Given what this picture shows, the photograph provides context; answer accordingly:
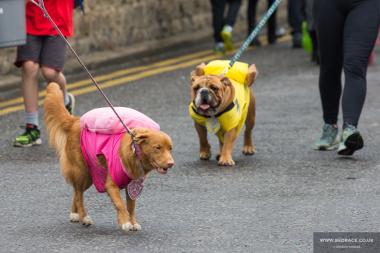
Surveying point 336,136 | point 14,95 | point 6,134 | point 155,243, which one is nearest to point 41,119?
point 6,134

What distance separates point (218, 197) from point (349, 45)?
1761 mm

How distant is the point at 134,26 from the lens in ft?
51.5

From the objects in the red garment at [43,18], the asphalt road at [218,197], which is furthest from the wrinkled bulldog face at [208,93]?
the red garment at [43,18]

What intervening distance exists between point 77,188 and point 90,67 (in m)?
7.72

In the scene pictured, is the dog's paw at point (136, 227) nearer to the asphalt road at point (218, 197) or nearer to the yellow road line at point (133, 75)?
the asphalt road at point (218, 197)

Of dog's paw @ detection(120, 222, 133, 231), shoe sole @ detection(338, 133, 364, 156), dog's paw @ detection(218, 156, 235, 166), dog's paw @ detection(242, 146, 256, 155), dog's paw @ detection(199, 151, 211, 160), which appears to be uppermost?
dog's paw @ detection(120, 222, 133, 231)

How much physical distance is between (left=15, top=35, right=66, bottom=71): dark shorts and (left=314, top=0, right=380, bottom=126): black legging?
2.06 metres

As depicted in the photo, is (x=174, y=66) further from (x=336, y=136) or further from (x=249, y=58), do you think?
(x=336, y=136)

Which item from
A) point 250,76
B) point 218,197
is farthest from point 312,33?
point 218,197

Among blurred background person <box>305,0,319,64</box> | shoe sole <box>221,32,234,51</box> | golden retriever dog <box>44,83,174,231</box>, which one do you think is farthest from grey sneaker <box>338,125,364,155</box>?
shoe sole <box>221,32,234,51</box>

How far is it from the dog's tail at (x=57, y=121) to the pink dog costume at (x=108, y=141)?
0.16m

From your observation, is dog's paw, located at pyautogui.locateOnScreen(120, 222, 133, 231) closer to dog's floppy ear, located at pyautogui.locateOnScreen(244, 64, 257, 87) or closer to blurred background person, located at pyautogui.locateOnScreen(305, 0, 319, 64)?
dog's floppy ear, located at pyautogui.locateOnScreen(244, 64, 257, 87)

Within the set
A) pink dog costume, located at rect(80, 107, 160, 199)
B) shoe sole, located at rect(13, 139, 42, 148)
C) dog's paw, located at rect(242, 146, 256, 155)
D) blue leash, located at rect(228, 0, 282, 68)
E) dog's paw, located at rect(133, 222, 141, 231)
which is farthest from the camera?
shoe sole, located at rect(13, 139, 42, 148)

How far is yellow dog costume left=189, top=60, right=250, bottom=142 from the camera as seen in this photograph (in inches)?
330
